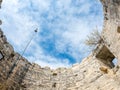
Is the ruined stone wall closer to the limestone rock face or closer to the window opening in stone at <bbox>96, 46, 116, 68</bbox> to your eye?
the limestone rock face

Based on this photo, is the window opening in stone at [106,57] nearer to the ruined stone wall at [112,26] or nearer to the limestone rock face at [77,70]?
the limestone rock face at [77,70]

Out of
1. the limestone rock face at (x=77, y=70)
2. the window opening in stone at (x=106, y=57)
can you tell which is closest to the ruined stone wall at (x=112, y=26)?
the limestone rock face at (x=77, y=70)

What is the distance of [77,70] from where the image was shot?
10305 millimetres

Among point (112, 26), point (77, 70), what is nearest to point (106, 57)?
point (77, 70)

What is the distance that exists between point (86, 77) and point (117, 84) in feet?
6.72

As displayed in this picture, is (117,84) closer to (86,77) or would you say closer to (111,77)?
(111,77)

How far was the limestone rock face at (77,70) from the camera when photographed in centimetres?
816

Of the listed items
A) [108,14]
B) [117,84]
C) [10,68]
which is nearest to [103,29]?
[108,14]

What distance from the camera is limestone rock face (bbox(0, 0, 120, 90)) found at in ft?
26.8

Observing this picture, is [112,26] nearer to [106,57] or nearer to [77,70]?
[106,57]

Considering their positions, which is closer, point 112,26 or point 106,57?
point 112,26

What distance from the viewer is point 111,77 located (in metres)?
8.16

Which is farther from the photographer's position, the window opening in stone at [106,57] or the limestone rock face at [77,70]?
the window opening in stone at [106,57]

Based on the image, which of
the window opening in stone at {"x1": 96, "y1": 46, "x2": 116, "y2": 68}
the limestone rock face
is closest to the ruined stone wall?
the limestone rock face
